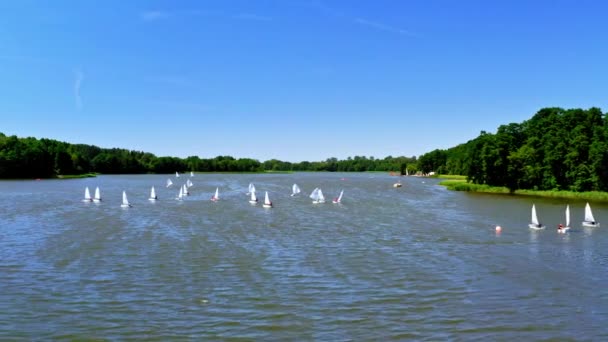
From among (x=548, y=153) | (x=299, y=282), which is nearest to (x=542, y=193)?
(x=548, y=153)

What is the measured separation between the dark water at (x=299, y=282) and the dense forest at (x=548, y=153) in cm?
4465

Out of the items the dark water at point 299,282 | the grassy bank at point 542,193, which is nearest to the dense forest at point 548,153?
the grassy bank at point 542,193

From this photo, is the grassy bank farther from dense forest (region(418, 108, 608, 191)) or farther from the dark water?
the dark water

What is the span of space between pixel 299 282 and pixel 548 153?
79476mm

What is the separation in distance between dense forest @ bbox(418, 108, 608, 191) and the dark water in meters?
44.6

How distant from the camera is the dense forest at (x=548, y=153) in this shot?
275 ft

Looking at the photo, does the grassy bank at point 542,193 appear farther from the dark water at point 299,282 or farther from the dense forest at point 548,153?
the dark water at point 299,282

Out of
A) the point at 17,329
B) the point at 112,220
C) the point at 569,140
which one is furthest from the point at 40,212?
the point at 569,140

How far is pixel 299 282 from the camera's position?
23328 mm

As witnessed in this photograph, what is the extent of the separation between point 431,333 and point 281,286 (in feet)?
25.4

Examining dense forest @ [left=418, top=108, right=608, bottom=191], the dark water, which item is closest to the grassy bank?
dense forest @ [left=418, top=108, right=608, bottom=191]

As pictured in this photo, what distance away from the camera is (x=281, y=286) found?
73.8 ft

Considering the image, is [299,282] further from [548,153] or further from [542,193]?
Result: [548,153]

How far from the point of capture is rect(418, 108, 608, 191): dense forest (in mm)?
83750
